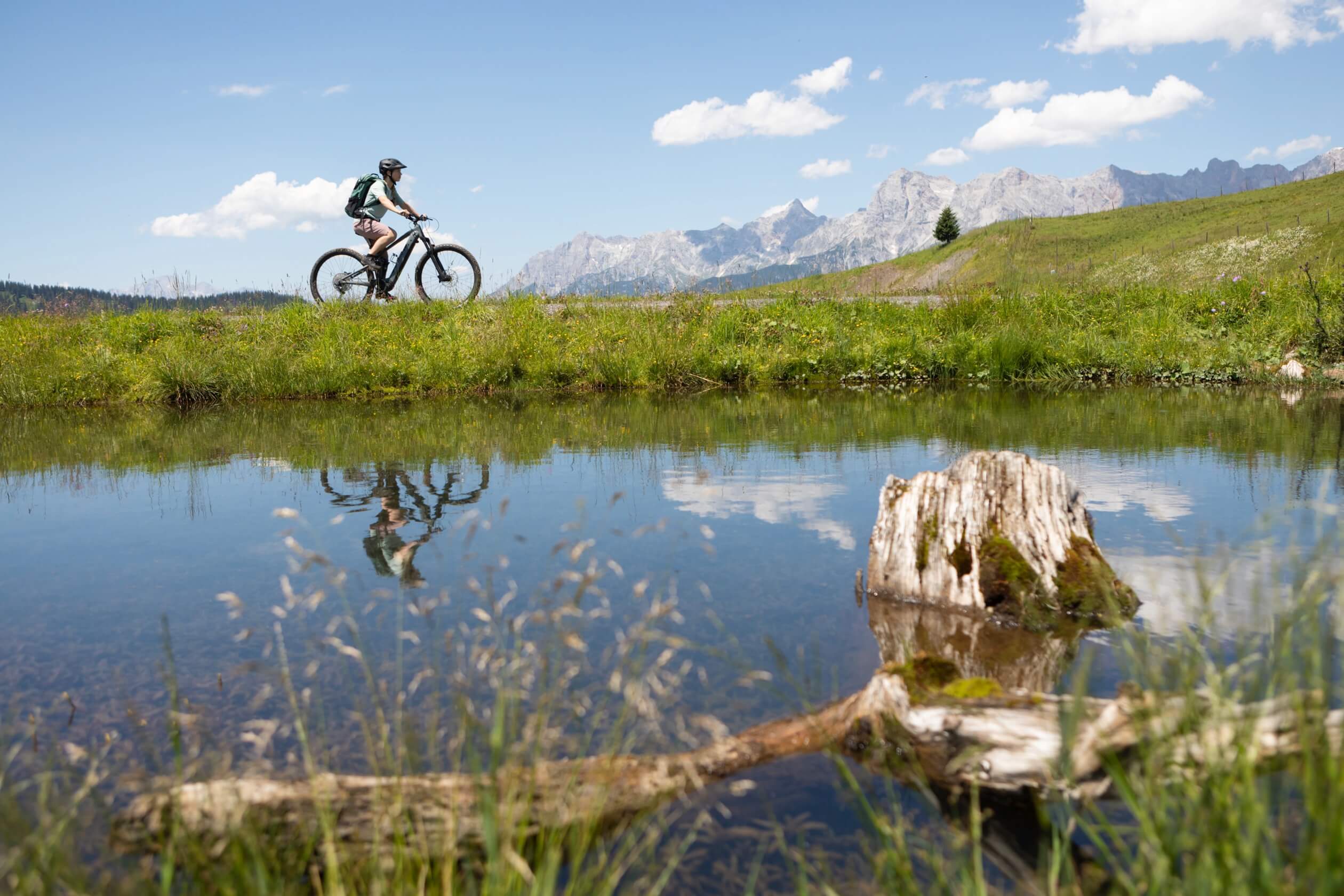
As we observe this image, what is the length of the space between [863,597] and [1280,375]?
13.6 meters

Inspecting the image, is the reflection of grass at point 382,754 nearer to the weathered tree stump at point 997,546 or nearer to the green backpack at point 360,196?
the weathered tree stump at point 997,546

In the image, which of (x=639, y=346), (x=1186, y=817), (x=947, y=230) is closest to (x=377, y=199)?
(x=639, y=346)

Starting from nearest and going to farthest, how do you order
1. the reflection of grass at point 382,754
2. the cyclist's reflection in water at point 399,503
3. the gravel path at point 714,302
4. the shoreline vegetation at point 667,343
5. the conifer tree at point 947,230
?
the reflection of grass at point 382,754 < the cyclist's reflection in water at point 399,503 < the shoreline vegetation at point 667,343 < the gravel path at point 714,302 < the conifer tree at point 947,230

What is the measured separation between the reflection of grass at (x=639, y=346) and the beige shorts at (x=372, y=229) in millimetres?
1401

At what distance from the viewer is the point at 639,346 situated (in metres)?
16.2

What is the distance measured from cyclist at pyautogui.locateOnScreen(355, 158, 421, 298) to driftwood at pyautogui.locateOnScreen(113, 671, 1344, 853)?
15.4 m

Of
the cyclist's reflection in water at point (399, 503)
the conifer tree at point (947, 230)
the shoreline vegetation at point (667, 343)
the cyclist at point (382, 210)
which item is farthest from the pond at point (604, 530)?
the conifer tree at point (947, 230)

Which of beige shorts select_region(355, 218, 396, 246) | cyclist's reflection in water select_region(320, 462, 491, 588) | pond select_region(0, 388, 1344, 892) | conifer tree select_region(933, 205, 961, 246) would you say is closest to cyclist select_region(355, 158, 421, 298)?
beige shorts select_region(355, 218, 396, 246)

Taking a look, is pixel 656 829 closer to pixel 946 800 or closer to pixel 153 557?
pixel 946 800

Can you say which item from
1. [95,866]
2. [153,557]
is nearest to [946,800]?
[95,866]

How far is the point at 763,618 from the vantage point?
14.2ft

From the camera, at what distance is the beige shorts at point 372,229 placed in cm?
1711

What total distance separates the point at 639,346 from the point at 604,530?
10626 mm

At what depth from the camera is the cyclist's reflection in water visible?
5301 mm
